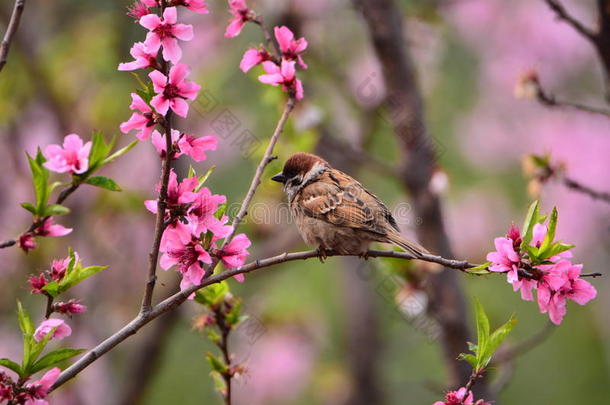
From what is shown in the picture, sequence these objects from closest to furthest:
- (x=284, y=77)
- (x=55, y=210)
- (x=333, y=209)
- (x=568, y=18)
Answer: (x=55, y=210), (x=284, y=77), (x=568, y=18), (x=333, y=209)

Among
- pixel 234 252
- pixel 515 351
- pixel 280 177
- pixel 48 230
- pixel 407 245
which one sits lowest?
pixel 515 351

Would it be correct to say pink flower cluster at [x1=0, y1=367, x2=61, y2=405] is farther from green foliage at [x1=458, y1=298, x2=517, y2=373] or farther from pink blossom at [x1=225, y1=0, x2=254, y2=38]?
pink blossom at [x1=225, y1=0, x2=254, y2=38]

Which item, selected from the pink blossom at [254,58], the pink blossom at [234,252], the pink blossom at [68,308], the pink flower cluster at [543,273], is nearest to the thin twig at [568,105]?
the pink flower cluster at [543,273]

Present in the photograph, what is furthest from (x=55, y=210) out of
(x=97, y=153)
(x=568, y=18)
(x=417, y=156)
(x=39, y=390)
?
(x=417, y=156)

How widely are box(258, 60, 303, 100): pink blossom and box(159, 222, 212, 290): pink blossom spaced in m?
0.60

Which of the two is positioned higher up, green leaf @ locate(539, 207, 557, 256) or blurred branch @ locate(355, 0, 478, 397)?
green leaf @ locate(539, 207, 557, 256)

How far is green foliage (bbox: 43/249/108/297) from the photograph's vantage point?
2.06 metres

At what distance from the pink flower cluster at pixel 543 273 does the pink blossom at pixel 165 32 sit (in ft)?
3.56

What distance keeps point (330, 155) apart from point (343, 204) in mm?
2406

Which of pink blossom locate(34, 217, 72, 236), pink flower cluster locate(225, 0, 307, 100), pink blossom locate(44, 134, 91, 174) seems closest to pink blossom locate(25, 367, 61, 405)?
pink blossom locate(34, 217, 72, 236)

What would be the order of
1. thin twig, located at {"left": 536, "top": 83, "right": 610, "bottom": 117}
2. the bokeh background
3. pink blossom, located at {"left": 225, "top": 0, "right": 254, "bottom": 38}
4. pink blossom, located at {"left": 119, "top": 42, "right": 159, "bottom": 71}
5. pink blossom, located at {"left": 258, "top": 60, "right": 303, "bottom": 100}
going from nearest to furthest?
pink blossom, located at {"left": 119, "top": 42, "right": 159, "bottom": 71}
pink blossom, located at {"left": 258, "top": 60, "right": 303, "bottom": 100}
pink blossom, located at {"left": 225, "top": 0, "right": 254, "bottom": 38}
thin twig, located at {"left": 536, "top": 83, "right": 610, "bottom": 117}
the bokeh background

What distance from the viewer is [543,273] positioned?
2.12 metres

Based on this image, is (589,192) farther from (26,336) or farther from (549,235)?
(26,336)

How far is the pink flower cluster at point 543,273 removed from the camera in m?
2.09
